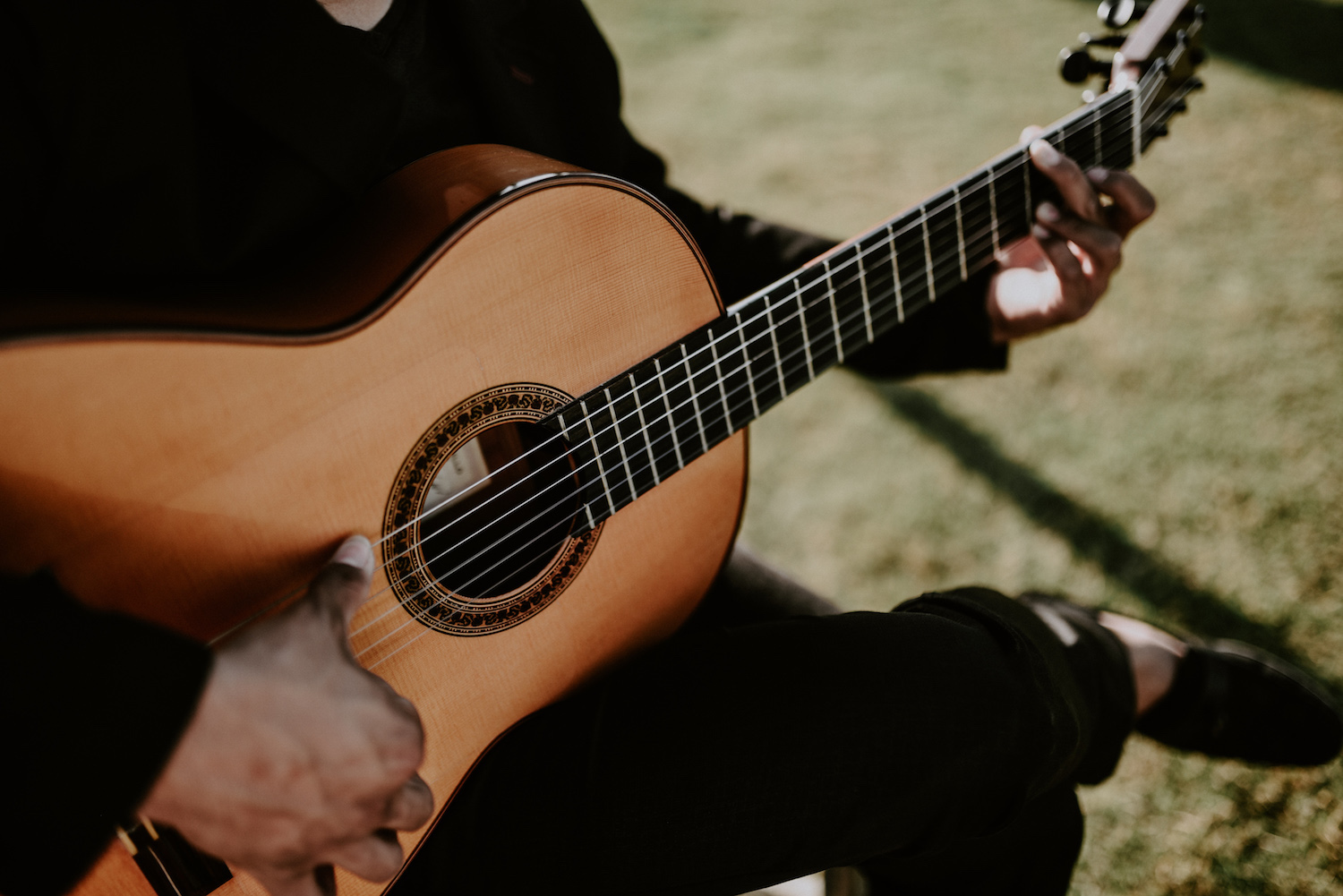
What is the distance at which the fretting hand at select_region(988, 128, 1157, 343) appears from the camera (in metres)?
1.04

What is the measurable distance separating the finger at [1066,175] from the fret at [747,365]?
1.60 feet

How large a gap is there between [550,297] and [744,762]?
49cm

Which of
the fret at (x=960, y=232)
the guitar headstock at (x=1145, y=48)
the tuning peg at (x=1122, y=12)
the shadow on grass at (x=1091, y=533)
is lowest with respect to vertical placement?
the shadow on grass at (x=1091, y=533)

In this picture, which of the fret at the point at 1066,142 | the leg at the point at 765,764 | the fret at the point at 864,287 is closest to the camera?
the leg at the point at 765,764

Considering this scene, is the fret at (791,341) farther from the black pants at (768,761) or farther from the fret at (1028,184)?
the fret at (1028,184)

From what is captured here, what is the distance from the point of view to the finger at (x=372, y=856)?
60cm

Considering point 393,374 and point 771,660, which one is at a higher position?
point 393,374

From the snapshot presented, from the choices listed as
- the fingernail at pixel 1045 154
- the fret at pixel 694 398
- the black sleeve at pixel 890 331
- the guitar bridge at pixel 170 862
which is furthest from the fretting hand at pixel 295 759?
the fingernail at pixel 1045 154

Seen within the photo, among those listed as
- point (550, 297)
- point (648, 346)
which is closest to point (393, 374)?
point (550, 297)

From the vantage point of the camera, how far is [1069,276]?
109cm

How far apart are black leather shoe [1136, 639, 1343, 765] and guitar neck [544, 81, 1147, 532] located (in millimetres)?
736

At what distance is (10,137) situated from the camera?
0.57m

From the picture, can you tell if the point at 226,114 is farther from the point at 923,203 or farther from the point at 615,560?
the point at 923,203

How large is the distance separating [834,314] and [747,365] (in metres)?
0.14
